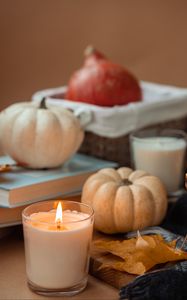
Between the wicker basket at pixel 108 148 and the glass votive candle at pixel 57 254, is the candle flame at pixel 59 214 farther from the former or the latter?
the wicker basket at pixel 108 148

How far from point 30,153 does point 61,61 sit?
0.96m

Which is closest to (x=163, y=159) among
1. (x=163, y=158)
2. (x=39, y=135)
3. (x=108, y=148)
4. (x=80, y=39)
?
(x=163, y=158)

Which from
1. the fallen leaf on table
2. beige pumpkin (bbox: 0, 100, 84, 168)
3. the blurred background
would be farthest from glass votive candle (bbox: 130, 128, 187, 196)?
the blurred background

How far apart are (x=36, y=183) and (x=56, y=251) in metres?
0.19

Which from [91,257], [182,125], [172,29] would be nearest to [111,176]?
[91,257]

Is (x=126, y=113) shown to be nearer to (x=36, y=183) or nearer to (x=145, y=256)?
(x=36, y=183)

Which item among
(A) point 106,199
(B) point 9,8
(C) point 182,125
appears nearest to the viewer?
(A) point 106,199

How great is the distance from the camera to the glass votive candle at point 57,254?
0.67 meters

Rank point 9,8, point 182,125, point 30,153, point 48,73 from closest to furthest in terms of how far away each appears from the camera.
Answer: point 30,153
point 182,125
point 9,8
point 48,73

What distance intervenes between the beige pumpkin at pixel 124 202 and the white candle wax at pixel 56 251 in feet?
0.40

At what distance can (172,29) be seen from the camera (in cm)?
190

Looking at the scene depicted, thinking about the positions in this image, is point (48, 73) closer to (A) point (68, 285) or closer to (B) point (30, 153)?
(B) point (30, 153)

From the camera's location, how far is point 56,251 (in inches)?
26.3

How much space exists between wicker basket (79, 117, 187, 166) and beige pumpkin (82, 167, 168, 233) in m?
0.18
